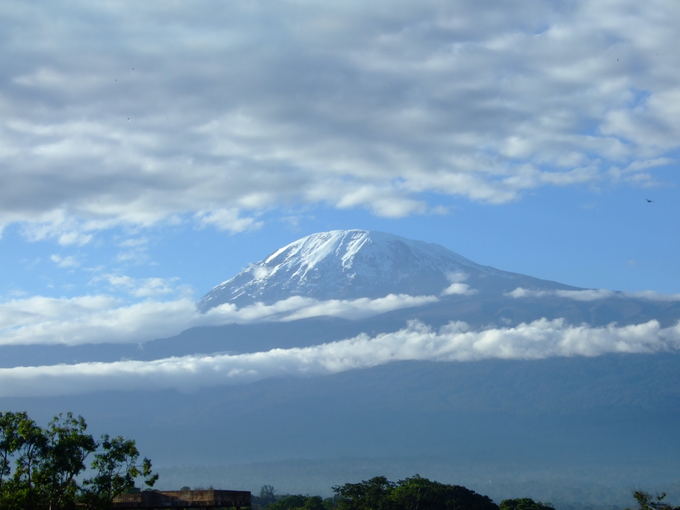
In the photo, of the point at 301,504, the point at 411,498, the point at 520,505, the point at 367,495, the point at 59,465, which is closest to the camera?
the point at 59,465

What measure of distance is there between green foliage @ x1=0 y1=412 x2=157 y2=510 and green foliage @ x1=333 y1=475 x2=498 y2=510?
54.8 m

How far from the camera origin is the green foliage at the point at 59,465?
141ft

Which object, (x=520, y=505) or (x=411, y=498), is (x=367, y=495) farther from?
(x=520, y=505)

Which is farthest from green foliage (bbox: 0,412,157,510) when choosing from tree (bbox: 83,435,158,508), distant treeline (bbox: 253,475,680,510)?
distant treeline (bbox: 253,475,680,510)

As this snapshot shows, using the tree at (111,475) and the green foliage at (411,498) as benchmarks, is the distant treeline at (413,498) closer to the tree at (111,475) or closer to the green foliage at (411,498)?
the green foliage at (411,498)

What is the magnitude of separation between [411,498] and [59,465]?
59264 mm

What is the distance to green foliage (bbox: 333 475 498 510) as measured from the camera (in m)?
97.4

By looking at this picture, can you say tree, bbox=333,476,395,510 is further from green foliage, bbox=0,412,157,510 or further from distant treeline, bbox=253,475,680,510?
green foliage, bbox=0,412,157,510

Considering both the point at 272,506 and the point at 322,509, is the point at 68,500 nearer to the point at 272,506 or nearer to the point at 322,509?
the point at 322,509

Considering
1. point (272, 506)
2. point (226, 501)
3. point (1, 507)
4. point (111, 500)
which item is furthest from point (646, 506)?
point (272, 506)

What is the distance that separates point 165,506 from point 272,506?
81359mm

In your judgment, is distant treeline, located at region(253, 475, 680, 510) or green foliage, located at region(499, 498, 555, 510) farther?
green foliage, located at region(499, 498, 555, 510)

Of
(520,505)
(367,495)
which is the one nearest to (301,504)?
(367,495)

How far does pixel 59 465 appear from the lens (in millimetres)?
43875
